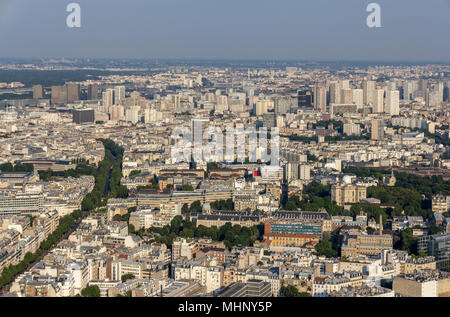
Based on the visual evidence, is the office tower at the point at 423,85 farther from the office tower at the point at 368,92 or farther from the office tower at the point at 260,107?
the office tower at the point at 260,107

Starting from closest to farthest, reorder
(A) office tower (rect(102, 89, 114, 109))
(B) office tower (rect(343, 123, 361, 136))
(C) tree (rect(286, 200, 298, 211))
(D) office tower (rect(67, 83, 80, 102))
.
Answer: (C) tree (rect(286, 200, 298, 211)) < (B) office tower (rect(343, 123, 361, 136)) < (A) office tower (rect(102, 89, 114, 109)) < (D) office tower (rect(67, 83, 80, 102))

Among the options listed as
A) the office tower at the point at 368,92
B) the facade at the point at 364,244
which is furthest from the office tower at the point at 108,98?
the facade at the point at 364,244

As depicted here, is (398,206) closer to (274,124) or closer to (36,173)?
(36,173)

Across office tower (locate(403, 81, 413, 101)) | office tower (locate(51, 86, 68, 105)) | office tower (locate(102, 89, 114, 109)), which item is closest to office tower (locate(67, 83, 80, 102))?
office tower (locate(51, 86, 68, 105))

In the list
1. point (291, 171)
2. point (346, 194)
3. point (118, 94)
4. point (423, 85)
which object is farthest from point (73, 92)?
point (346, 194)

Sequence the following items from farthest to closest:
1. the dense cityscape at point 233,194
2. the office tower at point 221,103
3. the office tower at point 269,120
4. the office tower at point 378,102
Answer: the office tower at point 221,103 → the office tower at point 378,102 → the office tower at point 269,120 → the dense cityscape at point 233,194

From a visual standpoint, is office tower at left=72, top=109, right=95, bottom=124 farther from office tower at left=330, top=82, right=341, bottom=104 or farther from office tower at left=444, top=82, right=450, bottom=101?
office tower at left=444, top=82, right=450, bottom=101
